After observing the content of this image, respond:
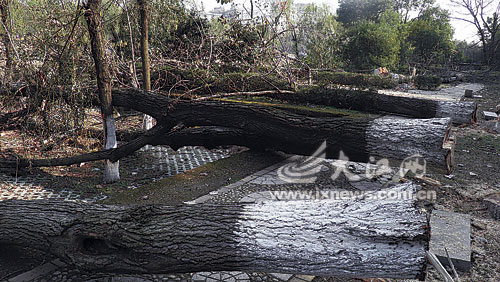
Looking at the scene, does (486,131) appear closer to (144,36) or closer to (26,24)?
(144,36)

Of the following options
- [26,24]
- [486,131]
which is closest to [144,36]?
[26,24]

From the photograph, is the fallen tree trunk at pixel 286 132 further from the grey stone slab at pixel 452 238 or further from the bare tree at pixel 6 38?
the bare tree at pixel 6 38

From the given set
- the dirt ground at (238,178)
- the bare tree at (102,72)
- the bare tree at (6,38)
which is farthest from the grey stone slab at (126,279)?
the bare tree at (6,38)

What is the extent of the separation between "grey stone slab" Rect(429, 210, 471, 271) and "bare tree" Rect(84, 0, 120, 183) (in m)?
4.13

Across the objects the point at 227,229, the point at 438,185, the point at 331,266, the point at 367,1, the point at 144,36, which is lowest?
the point at 438,185

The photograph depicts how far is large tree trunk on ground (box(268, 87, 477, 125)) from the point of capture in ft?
21.5

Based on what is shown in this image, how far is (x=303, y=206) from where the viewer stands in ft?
8.96

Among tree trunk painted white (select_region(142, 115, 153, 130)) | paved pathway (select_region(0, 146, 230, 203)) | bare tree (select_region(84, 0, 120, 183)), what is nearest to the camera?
bare tree (select_region(84, 0, 120, 183))

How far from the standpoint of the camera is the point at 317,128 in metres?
4.43

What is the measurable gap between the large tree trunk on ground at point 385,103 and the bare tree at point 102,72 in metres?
4.74

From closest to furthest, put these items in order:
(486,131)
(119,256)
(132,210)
→ (119,256) → (132,210) → (486,131)

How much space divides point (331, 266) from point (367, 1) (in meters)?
24.4

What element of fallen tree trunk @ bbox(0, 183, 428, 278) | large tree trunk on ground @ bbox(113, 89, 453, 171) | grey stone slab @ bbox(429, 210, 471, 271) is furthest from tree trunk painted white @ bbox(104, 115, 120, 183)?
grey stone slab @ bbox(429, 210, 471, 271)

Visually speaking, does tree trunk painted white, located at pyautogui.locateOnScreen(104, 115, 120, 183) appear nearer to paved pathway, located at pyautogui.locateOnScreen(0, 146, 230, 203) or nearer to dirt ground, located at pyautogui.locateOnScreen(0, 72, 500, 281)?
dirt ground, located at pyautogui.locateOnScreen(0, 72, 500, 281)
